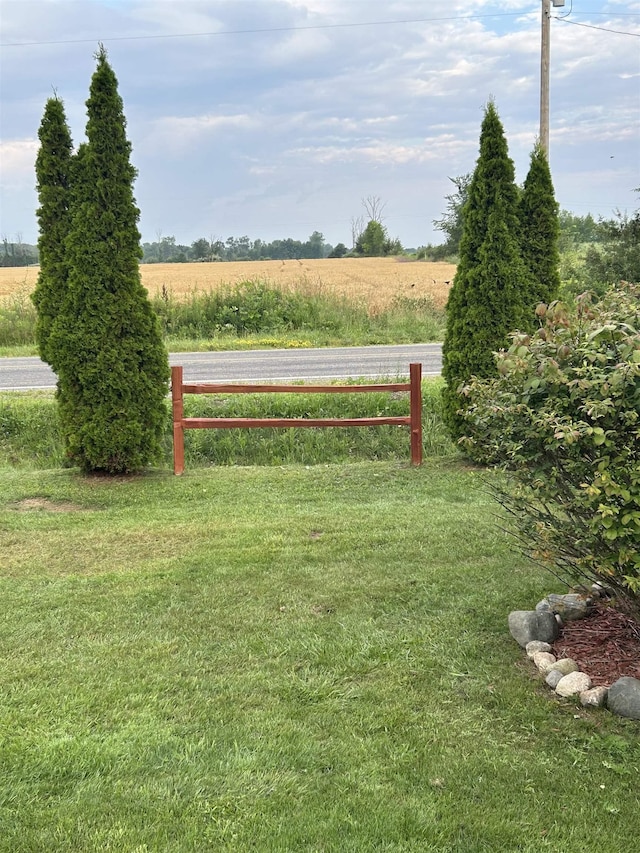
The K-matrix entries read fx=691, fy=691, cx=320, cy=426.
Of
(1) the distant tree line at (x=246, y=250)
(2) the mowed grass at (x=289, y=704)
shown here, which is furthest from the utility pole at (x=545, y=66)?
(1) the distant tree line at (x=246, y=250)

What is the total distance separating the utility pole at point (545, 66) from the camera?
13.2 meters

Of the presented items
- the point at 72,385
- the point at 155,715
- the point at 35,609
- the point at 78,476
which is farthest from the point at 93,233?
the point at 155,715

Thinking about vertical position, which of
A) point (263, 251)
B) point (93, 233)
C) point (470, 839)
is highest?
point (263, 251)

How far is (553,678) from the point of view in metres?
3.14

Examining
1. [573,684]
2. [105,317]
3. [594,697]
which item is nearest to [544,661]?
[573,684]

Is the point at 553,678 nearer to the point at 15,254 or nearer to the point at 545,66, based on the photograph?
the point at 545,66

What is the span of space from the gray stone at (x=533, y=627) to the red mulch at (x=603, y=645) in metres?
0.06

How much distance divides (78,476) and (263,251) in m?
73.0

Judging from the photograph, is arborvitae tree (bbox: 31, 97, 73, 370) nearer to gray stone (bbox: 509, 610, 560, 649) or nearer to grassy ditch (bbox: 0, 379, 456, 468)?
grassy ditch (bbox: 0, 379, 456, 468)

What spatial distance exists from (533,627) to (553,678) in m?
0.41

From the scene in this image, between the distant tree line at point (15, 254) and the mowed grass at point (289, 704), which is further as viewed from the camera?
the distant tree line at point (15, 254)

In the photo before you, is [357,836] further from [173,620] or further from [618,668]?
[173,620]

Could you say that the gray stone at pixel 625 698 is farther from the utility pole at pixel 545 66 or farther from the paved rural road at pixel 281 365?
the utility pole at pixel 545 66

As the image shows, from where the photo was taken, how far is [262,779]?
2.48m
